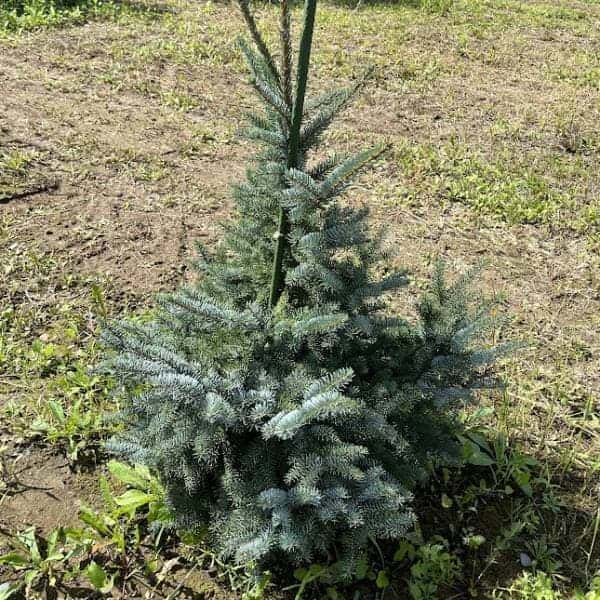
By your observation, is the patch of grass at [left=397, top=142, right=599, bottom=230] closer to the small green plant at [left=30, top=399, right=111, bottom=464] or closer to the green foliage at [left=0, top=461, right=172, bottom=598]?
the small green plant at [left=30, top=399, right=111, bottom=464]

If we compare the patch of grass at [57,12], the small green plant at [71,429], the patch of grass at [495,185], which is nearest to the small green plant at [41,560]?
the small green plant at [71,429]

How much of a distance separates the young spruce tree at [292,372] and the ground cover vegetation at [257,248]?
1.05ft

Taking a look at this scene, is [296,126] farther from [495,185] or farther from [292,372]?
[495,185]

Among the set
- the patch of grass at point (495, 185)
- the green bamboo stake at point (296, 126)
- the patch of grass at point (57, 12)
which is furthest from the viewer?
the patch of grass at point (57, 12)

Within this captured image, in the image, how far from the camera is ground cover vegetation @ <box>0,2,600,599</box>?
236 cm

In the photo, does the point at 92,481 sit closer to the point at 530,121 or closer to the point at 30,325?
→ the point at 30,325

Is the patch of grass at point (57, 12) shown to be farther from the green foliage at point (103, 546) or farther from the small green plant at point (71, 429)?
the green foliage at point (103, 546)

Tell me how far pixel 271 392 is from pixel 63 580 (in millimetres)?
1084

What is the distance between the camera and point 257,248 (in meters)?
2.22

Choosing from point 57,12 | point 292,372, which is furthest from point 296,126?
point 57,12

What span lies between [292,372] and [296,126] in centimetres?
78

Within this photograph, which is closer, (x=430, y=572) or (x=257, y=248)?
(x=257, y=248)

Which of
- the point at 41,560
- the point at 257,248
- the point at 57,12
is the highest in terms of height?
the point at 57,12

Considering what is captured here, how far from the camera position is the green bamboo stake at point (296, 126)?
70.6 inches
